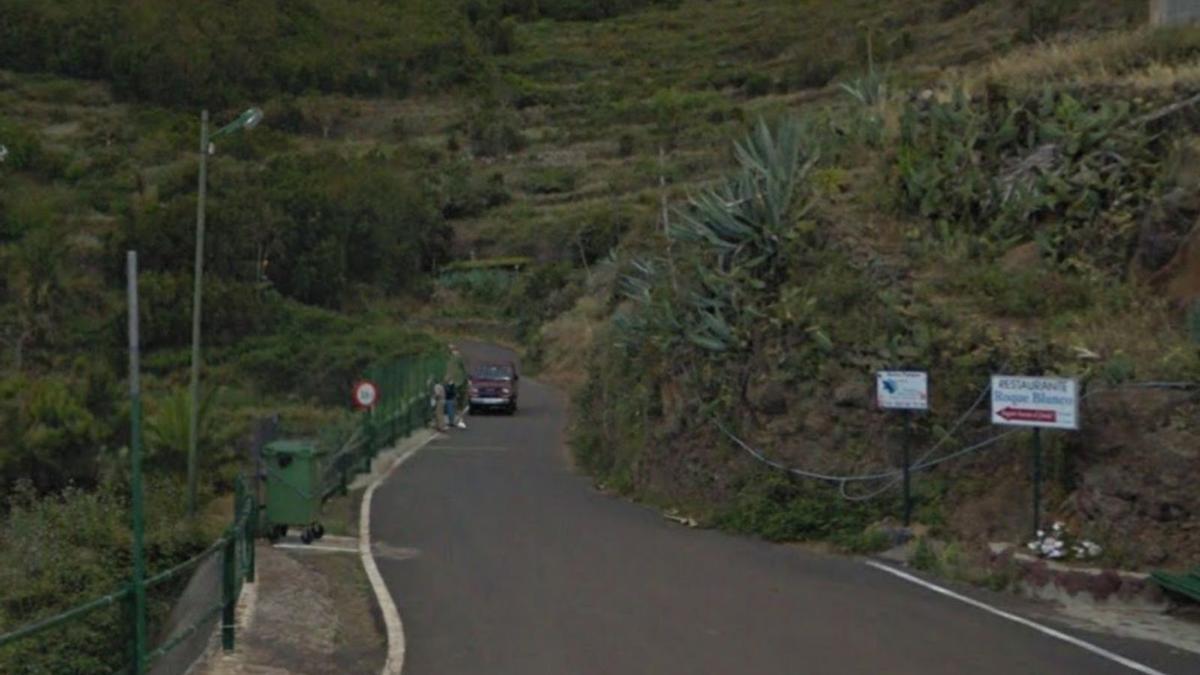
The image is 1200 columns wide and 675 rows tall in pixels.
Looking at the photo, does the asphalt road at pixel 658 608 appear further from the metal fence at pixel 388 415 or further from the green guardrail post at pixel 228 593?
the metal fence at pixel 388 415

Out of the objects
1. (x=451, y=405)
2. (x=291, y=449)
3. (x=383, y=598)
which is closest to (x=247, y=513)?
(x=383, y=598)

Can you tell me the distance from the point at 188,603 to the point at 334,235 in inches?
2323

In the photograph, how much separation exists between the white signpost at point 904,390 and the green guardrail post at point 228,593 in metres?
9.30

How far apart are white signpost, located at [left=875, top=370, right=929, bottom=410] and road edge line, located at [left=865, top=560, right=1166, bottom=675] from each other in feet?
6.71

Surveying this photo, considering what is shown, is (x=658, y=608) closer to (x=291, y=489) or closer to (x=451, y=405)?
(x=291, y=489)

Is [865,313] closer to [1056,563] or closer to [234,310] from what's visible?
[1056,563]

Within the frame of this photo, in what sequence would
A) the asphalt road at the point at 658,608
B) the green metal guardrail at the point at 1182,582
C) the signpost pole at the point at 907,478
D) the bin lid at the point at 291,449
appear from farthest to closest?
the bin lid at the point at 291,449 < the signpost pole at the point at 907,478 < the green metal guardrail at the point at 1182,582 < the asphalt road at the point at 658,608

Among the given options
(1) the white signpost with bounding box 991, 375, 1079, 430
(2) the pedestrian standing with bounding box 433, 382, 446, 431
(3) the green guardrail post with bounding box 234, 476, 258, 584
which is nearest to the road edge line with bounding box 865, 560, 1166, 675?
(1) the white signpost with bounding box 991, 375, 1079, 430

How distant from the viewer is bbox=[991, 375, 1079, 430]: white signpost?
56.4ft

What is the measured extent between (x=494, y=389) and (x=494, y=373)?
0.77m

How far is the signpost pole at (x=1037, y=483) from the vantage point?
1727 centimetres

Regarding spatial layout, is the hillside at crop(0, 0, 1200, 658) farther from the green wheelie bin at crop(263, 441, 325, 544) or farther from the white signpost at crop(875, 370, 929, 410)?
the green wheelie bin at crop(263, 441, 325, 544)

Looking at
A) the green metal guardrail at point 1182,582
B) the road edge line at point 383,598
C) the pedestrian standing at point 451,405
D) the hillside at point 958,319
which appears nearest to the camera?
the road edge line at point 383,598

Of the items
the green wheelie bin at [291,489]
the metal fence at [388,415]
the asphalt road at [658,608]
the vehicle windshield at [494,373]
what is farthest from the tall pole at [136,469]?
the vehicle windshield at [494,373]
